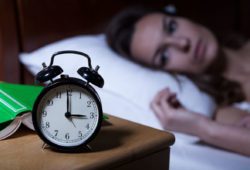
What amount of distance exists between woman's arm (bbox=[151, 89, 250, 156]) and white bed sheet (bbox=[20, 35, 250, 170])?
0.02 m

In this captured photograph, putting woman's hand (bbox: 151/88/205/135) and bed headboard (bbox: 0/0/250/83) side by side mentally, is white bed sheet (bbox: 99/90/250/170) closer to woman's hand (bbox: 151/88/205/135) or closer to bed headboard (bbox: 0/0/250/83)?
woman's hand (bbox: 151/88/205/135)

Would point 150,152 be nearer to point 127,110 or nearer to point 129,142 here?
point 129,142

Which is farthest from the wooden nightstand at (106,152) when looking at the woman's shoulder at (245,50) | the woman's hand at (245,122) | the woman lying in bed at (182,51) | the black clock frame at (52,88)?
the woman's shoulder at (245,50)

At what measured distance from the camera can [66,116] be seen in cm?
71

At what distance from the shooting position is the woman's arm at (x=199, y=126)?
1131mm

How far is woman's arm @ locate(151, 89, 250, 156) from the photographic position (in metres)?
1.13

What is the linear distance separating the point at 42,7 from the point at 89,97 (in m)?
0.78

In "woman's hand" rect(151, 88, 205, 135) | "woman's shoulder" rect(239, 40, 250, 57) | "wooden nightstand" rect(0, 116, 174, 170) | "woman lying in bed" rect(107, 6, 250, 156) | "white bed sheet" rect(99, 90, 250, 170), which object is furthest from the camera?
"woman's shoulder" rect(239, 40, 250, 57)

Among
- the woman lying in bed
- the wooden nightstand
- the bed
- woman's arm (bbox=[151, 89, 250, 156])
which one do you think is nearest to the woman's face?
the woman lying in bed

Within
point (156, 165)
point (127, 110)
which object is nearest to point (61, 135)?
point (156, 165)

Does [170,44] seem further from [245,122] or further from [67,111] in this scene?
[67,111]

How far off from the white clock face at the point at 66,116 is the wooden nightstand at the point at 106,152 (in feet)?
0.09

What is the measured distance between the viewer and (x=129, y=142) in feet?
2.50

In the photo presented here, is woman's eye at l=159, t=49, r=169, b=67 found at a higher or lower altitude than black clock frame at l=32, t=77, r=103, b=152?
lower
